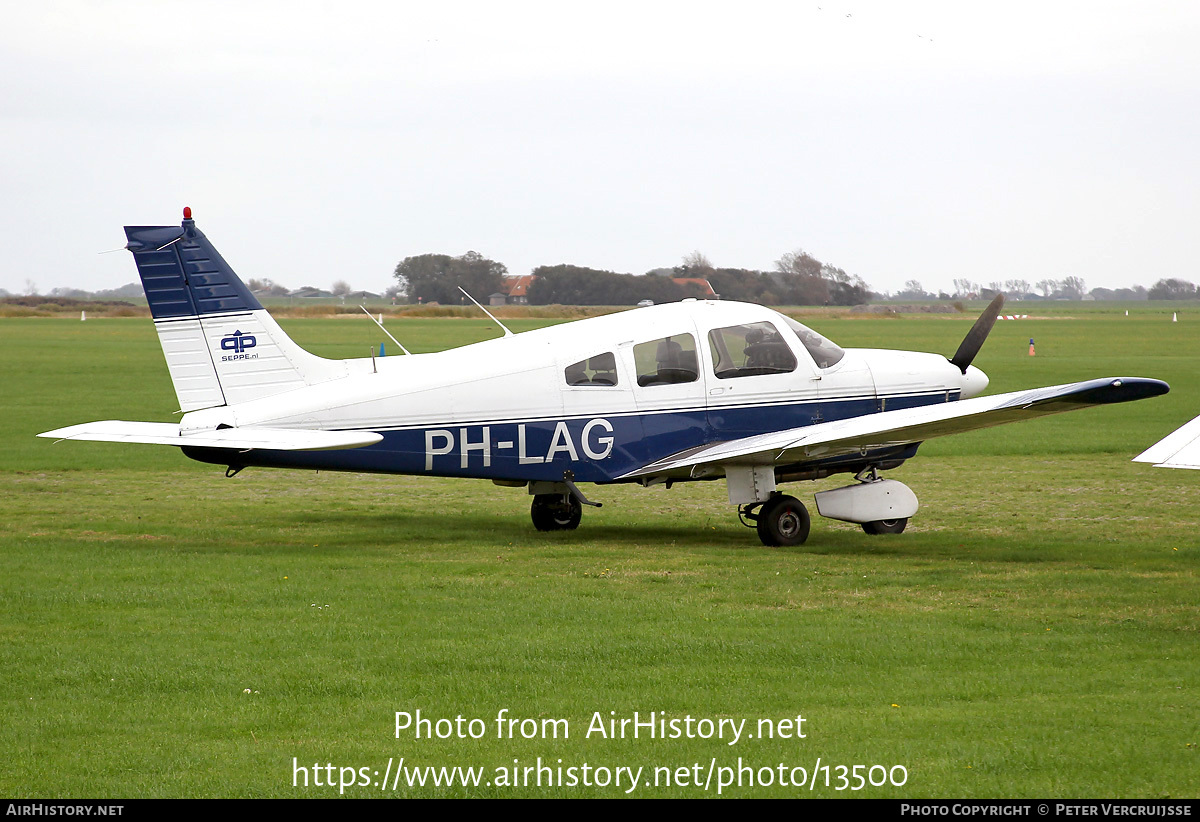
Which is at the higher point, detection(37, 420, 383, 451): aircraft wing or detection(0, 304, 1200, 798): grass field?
detection(37, 420, 383, 451): aircraft wing

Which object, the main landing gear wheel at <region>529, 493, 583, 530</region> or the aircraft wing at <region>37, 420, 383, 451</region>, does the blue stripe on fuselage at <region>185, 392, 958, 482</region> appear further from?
the main landing gear wheel at <region>529, 493, 583, 530</region>

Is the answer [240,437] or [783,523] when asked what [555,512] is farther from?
[240,437]

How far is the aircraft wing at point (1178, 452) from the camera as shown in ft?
27.0

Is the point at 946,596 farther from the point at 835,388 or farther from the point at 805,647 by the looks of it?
the point at 835,388

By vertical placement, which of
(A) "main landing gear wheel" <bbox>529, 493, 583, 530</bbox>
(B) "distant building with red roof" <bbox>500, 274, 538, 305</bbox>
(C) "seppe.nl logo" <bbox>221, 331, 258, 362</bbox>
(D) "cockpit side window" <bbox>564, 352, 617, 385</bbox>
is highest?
(B) "distant building with red roof" <bbox>500, 274, 538, 305</bbox>

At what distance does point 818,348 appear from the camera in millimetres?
13039

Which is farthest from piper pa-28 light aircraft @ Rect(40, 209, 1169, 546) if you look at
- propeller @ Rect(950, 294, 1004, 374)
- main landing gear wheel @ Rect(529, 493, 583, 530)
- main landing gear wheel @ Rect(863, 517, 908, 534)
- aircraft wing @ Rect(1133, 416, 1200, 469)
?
aircraft wing @ Rect(1133, 416, 1200, 469)

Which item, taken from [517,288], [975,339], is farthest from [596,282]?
[975,339]

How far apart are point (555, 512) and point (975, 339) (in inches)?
185

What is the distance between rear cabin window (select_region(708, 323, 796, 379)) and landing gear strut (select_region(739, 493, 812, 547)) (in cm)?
125

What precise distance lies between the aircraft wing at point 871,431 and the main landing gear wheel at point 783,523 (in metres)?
0.40

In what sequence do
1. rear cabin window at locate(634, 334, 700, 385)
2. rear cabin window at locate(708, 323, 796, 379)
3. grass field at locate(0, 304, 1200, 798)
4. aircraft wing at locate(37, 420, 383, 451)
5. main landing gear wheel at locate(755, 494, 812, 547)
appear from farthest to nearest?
1. rear cabin window at locate(708, 323, 796, 379)
2. rear cabin window at locate(634, 334, 700, 385)
3. main landing gear wheel at locate(755, 494, 812, 547)
4. aircraft wing at locate(37, 420, 383, 451)
5. grass field at locate(0, 304, 1200, 798)

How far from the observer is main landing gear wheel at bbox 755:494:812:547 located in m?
12.3

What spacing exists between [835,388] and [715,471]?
1532mm
